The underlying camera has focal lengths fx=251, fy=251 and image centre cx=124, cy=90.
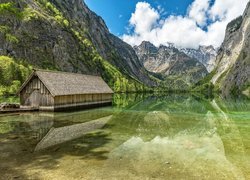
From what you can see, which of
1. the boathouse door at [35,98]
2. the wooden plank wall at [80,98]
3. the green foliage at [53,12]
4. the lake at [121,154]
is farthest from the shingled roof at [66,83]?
the green foliage at [53,12]

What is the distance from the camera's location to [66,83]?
51094 millimetres

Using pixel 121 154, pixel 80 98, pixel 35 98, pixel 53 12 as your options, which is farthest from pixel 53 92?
pixel 53 12

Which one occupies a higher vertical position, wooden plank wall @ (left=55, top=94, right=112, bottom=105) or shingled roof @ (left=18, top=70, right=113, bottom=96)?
shingled roof @ (left=18, top=70, right=113, bottom=96)

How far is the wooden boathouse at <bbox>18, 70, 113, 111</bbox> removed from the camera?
4612cm

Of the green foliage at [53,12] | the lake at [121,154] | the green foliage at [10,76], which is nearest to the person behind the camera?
the lake at [121,154]

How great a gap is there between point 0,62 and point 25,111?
171 feet

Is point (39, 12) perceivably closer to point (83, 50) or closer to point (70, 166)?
point (83, 50)

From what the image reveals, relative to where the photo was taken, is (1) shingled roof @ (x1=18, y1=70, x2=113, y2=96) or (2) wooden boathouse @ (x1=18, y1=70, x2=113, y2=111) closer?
(2) wooden boathouse @ (x1=18, y1=70, x2=113, y2=111)

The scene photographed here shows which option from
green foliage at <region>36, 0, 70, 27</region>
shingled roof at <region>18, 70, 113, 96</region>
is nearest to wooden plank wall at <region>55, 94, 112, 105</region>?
shingled roof at <region>18, 70, 113, 96</region>

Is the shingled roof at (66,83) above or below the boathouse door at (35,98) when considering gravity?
above

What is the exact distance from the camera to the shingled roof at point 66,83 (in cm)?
4631

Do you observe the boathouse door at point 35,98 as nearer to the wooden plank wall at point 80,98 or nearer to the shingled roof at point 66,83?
the shingled roof at point 66,83

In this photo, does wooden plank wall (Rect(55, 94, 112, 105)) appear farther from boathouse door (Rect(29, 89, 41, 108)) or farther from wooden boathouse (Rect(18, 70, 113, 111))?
boathouse door (Rect(29, 89, 41, 108))

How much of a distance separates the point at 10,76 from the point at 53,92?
49104 millimetres
